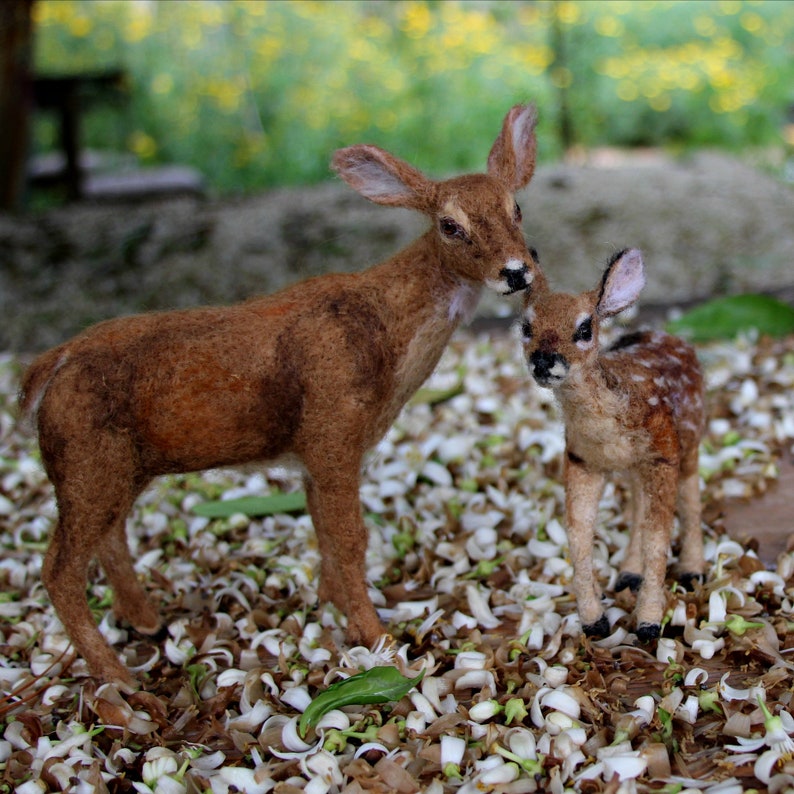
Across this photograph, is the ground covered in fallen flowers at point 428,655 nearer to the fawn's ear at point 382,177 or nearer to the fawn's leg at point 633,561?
the fawn's leg at point 633,561

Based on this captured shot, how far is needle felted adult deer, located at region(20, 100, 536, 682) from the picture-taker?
1.66 m

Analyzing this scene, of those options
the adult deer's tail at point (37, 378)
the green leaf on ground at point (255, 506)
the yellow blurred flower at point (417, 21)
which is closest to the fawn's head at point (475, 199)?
the adult deer's tail at point (37, 378)

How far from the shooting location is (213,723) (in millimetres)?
1718

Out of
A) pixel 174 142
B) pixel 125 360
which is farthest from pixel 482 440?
pixel 174 142

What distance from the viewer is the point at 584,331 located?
160 cm

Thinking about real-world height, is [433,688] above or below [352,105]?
below

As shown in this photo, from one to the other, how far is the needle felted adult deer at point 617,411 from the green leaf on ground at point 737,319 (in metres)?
1.41

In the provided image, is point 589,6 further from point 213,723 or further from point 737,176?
point 213,723

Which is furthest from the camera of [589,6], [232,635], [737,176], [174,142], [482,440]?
[589,6]

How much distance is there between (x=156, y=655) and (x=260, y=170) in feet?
18.3

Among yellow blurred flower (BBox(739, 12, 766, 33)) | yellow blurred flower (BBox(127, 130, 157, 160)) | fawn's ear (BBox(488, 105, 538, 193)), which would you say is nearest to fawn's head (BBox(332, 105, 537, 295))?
fawn's ear (BBox(488, 105, 538, 193))

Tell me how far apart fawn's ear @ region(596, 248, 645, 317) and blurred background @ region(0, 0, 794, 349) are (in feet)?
7.92

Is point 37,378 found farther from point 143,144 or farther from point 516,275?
point 143,144

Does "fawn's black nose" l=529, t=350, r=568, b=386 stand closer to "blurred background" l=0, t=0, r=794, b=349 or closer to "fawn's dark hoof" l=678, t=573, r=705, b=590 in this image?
"fawn's dark hoof" l=678, t=573, r=705, b=590
